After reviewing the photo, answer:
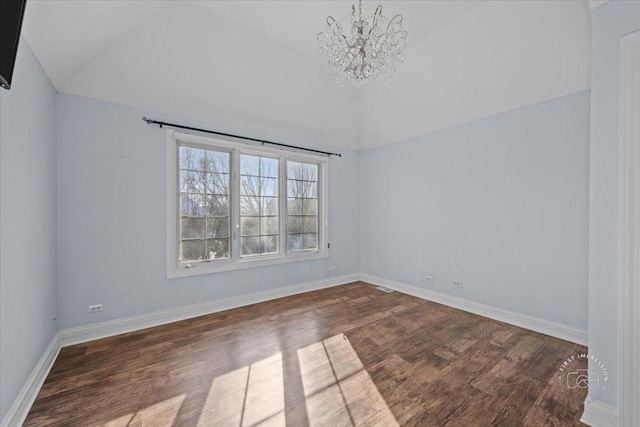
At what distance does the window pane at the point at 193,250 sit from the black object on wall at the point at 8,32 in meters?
2.56

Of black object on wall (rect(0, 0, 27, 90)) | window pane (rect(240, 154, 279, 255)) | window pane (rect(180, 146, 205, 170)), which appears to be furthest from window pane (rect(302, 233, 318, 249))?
black object on wall (rect(0, 0, 27, 90))

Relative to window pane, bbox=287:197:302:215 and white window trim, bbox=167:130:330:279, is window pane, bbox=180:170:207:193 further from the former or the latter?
window pane, bbox=287:197:302:215

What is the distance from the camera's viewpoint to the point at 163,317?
3.22 m

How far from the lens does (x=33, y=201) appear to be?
2068mm

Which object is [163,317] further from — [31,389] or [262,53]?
[262,53]

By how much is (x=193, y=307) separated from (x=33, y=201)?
197 cm

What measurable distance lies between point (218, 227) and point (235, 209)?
34 cm

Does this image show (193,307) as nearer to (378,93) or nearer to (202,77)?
(202,77)

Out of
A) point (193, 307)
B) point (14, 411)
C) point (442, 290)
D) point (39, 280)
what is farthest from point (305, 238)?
point (14, 411)

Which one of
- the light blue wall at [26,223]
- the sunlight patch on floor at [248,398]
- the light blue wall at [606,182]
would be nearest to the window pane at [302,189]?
the sunlight patch on floor at [248,398]

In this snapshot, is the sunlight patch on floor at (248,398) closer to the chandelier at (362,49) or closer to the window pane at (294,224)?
the window pane at (294,224)

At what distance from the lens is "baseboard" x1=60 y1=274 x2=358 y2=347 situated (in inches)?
108

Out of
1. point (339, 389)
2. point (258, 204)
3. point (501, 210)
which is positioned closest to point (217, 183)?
point (258, 204)

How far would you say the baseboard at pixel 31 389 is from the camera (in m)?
1.64
